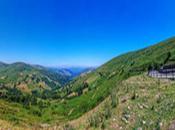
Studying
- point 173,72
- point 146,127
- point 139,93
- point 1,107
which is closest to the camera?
point 146,127

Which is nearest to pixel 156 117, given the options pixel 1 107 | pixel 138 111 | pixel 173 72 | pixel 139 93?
pixel 138 111

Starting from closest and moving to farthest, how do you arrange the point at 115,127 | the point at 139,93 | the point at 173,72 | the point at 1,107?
1. the point at 115,127
2. the point at 139,93
3. the point at 173,72
4. the point at 1,107

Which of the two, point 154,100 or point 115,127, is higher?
point 154,100

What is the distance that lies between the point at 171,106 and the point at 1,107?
15272cm

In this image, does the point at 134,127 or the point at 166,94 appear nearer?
the point at 134,127

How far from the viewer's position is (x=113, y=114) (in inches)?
2719

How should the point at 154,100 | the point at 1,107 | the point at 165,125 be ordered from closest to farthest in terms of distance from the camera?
the point at 165,125
the point at 154,100
the point at 1,107

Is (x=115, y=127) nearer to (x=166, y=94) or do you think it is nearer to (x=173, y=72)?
(x=166, y=94)

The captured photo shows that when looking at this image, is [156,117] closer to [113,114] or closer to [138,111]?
[138,111]

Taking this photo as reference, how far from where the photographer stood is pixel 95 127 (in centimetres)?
6688

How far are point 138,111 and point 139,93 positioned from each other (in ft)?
48.9

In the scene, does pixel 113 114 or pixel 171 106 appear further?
pixel 113 114

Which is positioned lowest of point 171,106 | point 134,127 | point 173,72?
point 134,127

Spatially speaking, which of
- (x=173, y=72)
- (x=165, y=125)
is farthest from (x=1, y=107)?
(x=165, y=125)
